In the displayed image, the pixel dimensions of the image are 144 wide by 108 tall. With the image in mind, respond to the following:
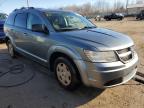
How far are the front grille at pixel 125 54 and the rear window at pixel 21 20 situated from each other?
3158 mm

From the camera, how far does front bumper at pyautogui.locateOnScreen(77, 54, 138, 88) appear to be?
3.60 m

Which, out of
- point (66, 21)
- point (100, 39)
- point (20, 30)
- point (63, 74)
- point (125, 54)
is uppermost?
point (66, 21)

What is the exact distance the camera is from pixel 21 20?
609cm

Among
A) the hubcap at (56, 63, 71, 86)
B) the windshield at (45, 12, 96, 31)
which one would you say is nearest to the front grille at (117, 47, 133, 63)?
the hubcap at (56, 63, 71, 86)

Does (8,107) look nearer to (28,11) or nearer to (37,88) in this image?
(37,88)

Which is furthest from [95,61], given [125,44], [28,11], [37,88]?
[28,11]

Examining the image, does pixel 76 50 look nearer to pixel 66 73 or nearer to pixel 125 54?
pixel 66 73

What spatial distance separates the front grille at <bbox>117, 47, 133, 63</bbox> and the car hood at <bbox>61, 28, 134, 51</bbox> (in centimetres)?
8

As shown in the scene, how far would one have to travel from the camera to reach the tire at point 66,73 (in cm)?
403

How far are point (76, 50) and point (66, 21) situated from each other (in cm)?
149

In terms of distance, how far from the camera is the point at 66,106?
12.6 ft

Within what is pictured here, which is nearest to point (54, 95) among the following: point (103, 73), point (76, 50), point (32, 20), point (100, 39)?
point (76, 50)

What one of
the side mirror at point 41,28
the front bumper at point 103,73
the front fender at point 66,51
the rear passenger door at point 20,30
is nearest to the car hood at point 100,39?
the front fender at point 66,51

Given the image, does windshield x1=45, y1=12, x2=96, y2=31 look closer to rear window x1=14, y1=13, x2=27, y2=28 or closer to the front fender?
the front fender
